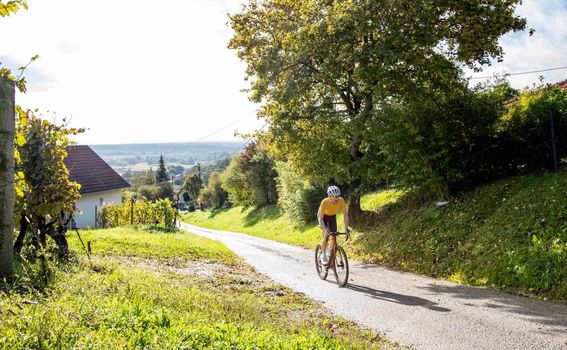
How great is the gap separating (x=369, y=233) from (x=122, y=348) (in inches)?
512

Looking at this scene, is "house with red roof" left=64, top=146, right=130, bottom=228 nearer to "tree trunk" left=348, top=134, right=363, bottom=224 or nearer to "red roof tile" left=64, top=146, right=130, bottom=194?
"red roof tile" left=64, top=146, right=130, bottom=194

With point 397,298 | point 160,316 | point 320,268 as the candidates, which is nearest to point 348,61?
point 320,268

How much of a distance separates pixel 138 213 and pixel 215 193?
34.0 m

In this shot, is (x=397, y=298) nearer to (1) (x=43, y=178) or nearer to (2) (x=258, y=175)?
(1) (x=43, y=178)

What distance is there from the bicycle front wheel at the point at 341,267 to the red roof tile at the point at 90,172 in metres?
Result: 26.8

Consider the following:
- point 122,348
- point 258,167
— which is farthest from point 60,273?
point 258,167

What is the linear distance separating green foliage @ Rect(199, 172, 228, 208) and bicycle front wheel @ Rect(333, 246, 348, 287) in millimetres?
52728

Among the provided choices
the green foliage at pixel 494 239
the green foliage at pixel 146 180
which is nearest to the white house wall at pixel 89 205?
the green foliage at pixel 494 239

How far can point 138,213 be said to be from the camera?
28.4m

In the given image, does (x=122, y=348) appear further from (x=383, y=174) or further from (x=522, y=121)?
(x=383, y=174)

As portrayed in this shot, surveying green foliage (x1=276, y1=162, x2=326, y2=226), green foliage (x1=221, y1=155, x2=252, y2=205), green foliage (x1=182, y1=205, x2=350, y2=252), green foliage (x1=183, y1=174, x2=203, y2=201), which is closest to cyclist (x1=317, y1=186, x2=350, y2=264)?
green foliage (x1=182, y1=205, x2=350, y2=252)

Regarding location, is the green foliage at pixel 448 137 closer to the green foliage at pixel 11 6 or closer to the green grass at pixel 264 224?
the green grass at pixel 264 224

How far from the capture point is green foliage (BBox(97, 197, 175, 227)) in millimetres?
26547

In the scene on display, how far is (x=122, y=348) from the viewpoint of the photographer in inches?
164
